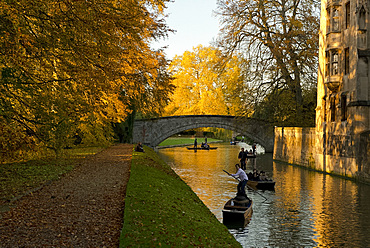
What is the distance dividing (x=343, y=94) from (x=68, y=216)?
20.6 metres

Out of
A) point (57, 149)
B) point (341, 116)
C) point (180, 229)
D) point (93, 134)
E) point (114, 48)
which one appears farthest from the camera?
point (93, 134)

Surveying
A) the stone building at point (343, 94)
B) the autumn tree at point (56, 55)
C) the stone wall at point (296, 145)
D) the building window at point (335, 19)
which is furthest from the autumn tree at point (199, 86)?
the autumn tree at point (56, 55)

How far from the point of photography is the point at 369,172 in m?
22.8

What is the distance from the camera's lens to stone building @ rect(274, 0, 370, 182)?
2430cm

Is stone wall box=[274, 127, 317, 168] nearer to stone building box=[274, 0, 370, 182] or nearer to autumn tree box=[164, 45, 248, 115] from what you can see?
stone building box=[274, 0, 370, 182]

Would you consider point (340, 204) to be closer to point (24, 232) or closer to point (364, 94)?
point (364, 94)

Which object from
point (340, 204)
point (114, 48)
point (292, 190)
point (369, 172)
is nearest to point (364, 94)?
point (369, 172)

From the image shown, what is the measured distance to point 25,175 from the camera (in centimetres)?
1521

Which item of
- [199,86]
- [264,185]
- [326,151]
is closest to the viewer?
[264,185]

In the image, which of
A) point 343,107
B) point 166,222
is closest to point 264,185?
point 343,107

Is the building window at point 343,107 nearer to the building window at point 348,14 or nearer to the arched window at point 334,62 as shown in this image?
the arched window at point 334,62

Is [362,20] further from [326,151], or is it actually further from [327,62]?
[326,151]

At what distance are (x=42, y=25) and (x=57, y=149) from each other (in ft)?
18.3

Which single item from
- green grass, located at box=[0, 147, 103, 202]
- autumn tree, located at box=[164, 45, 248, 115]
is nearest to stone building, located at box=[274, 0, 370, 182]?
green grass, located at box=[0, 147, 103, 202]
